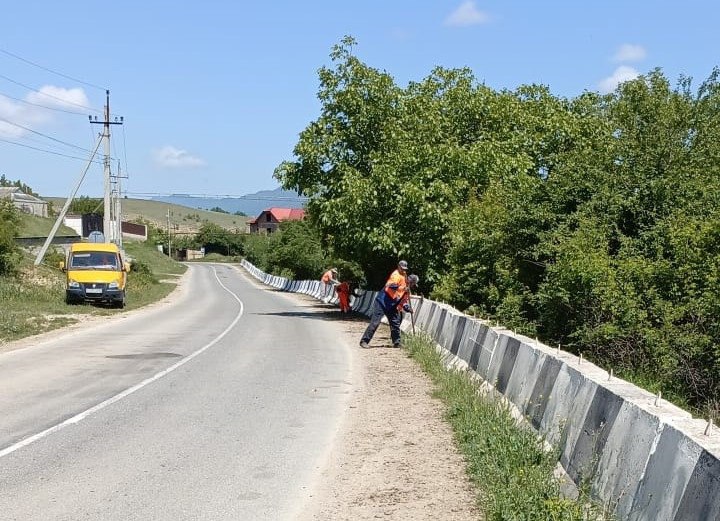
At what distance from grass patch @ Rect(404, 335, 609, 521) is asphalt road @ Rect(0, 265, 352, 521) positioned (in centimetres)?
137

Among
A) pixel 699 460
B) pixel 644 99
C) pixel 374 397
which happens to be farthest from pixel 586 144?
pixel 699 460

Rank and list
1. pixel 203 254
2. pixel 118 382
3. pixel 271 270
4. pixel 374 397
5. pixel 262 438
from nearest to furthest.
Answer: pixel 262 438
pixel 374 397
pixel 118 382
pixel 271 270
pixel 203 254

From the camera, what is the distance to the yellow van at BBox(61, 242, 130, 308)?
28.8 m

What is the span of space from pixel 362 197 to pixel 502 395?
50.3 ft

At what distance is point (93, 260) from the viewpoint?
2969 centimetres

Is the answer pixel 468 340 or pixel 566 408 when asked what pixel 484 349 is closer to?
pixel 468 340

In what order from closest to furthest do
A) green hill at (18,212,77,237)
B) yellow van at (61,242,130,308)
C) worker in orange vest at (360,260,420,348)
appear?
worker in orange vest at (360,260,420,348) < yellow van at (61,242,130,308) < green hill at (18,212,77,237)

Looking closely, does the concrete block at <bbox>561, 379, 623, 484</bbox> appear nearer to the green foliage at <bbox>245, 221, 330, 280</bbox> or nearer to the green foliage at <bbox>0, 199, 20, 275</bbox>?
the green foliage at <bbox>0, 199, 20, 275</bbox>


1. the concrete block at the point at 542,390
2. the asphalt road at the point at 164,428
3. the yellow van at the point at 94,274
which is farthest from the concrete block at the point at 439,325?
the yellow van at the point at 94,274

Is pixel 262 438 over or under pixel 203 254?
over

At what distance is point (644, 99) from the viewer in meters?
28.1

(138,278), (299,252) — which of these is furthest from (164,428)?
(299,252)

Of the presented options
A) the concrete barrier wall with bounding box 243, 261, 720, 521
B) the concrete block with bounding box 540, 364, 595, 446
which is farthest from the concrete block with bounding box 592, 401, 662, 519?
the concrete block with bounding box 540, 364, 595, 446

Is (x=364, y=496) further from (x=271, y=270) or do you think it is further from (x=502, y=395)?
(x=271, y=270)
